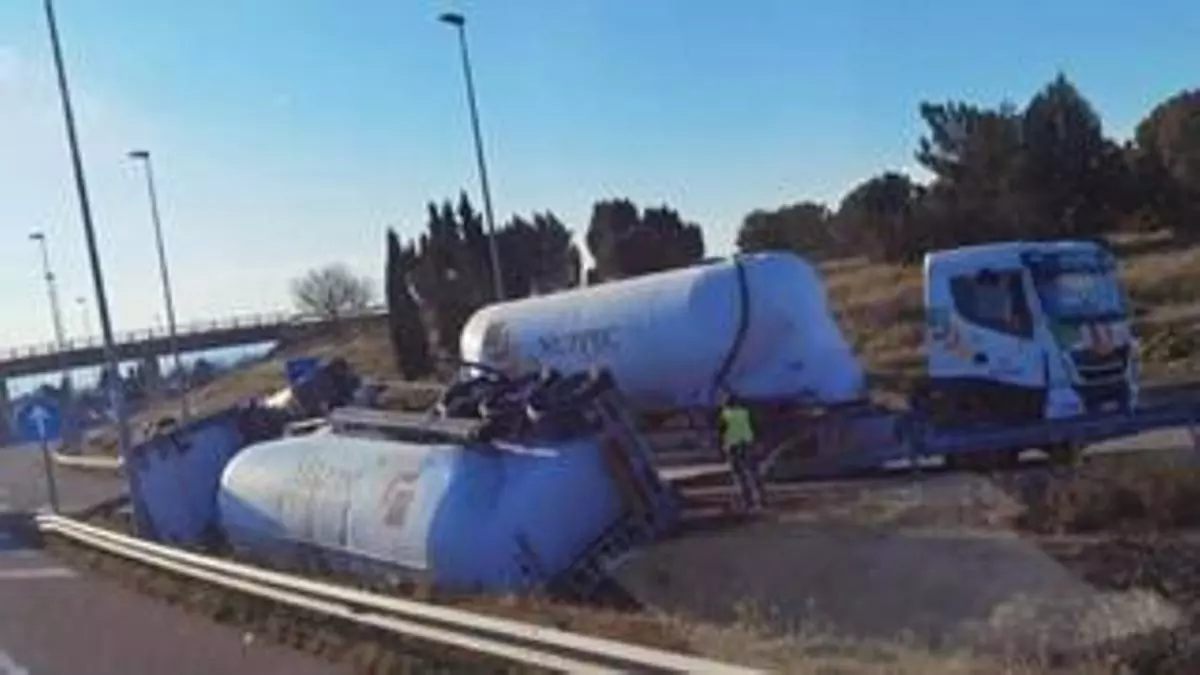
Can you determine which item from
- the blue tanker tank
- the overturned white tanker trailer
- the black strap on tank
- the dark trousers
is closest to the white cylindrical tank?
the black strap on tank

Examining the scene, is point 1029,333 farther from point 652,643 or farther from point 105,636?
point 652,643

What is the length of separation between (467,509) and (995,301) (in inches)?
367

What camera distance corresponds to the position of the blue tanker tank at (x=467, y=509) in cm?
2220

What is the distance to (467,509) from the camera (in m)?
22.2

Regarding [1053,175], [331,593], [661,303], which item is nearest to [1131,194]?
[1053,175]

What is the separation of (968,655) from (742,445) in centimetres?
1348

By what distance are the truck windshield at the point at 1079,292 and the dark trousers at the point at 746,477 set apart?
4808 mm

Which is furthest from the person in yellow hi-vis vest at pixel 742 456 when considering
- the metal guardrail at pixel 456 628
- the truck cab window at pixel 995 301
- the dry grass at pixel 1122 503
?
the metal guardrail at pixel 456 628

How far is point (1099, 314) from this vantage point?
1111 inches

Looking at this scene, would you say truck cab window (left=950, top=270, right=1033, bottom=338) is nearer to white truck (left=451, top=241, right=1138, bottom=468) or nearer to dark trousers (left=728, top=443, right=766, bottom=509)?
white truck (left=451, top=241, right=1138, bottom=468)

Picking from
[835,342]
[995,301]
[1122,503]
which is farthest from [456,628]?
[835,342]

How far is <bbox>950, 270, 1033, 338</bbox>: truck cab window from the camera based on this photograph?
2794 cm

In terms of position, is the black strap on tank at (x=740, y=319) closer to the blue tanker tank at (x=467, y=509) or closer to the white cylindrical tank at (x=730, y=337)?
the white cylindrical tank at (x=730, y=337)

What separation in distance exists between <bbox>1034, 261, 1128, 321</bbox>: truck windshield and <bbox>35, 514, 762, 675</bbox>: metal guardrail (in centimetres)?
1196
